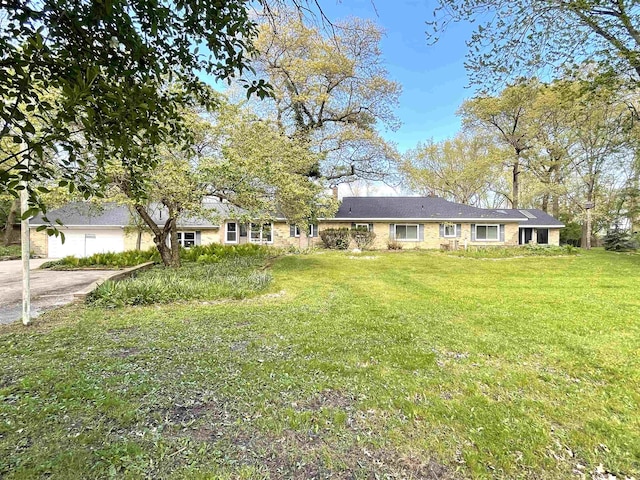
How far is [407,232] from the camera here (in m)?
22.3

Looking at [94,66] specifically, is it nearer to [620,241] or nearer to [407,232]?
[407,232]

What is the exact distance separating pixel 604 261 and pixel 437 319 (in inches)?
528

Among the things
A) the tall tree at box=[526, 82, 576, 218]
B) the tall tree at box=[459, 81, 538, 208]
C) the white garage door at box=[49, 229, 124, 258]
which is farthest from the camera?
the tall tree at box=[459, 81, 538, 208]

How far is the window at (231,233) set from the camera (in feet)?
69.4

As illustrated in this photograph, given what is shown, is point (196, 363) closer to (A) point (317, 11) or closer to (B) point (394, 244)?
(A) point (317, 11)

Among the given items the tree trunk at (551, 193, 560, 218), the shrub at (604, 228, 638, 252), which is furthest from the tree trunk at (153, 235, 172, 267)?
the tree trunk at (551, 193, 560, 218)

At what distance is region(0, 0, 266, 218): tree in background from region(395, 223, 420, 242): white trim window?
20.5m

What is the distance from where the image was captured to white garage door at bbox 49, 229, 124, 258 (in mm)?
18891

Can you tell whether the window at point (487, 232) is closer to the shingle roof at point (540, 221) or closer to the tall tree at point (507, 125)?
the shingle roof at point (540, 221)

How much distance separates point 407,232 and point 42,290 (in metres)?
19.1

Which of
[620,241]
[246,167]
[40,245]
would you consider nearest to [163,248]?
[246,167]

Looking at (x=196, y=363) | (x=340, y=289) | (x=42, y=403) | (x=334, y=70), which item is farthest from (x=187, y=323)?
(x=334, y=70)

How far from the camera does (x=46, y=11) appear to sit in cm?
205

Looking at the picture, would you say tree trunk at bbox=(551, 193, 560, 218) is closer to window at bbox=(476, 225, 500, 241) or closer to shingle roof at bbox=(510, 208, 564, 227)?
shingle roof at bbox=(510, 208, 564, 227)
